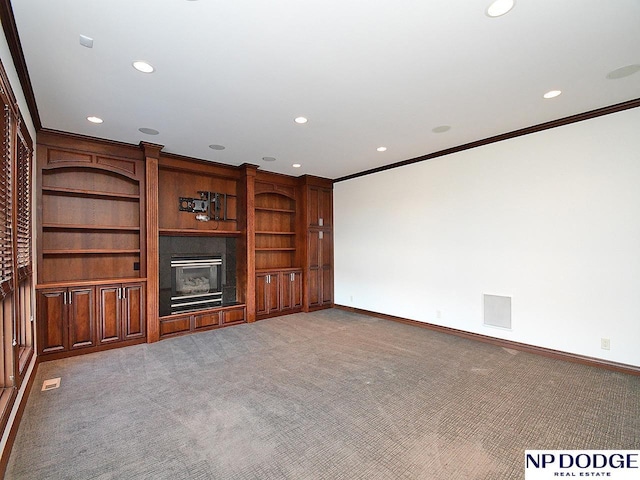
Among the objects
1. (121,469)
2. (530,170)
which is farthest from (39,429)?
(530,170)

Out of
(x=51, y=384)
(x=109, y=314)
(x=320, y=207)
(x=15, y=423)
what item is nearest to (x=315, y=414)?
(x=15, y=423)

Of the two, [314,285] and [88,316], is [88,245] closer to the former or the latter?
[88,316]

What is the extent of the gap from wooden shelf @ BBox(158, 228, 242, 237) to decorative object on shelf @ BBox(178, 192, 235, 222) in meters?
0.25

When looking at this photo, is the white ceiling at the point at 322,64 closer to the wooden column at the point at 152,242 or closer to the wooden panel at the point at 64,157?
the wooden panel at the point at 64,157

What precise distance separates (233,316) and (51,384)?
2.54 meters

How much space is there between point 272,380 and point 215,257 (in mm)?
3063

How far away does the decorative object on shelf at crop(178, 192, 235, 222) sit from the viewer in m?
5.16

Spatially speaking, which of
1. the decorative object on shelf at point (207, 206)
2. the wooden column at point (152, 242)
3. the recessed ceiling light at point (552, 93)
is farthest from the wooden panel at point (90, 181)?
the recessed ceiling light at point (552, 93)

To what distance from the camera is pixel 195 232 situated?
4.99 m

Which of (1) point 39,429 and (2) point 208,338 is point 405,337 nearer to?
(2) point 208,338

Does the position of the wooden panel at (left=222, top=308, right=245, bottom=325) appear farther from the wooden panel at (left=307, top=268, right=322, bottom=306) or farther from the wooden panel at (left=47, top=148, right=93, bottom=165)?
the wooden panel at (left=47, top=148, right=93, bottom=165)

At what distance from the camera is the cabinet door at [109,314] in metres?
3.99

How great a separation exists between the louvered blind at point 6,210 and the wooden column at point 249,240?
10.9 feet

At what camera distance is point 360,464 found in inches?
74.0
